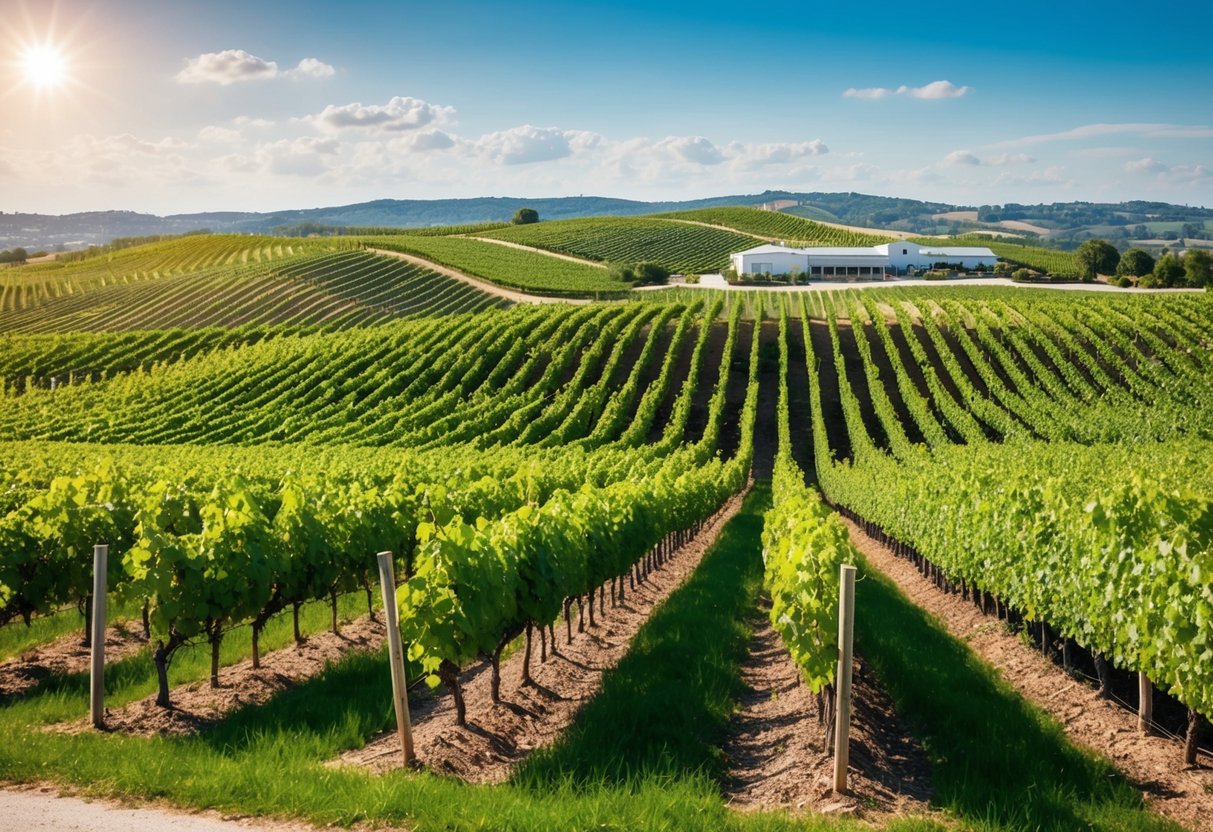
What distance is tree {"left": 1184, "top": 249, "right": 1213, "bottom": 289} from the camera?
8100 centimetres

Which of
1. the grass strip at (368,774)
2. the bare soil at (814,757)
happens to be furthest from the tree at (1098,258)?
the grass strip at (368,774)

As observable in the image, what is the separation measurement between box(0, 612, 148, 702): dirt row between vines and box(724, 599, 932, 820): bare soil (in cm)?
843

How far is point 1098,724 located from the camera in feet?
30.0

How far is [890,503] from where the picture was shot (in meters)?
22.7

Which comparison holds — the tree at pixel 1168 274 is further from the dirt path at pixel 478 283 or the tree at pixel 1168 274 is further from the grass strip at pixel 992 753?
the grass strip at pixel 992 753

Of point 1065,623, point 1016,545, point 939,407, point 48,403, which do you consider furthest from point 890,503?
point 48,403

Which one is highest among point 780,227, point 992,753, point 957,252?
point 780,227

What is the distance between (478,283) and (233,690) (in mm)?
80148

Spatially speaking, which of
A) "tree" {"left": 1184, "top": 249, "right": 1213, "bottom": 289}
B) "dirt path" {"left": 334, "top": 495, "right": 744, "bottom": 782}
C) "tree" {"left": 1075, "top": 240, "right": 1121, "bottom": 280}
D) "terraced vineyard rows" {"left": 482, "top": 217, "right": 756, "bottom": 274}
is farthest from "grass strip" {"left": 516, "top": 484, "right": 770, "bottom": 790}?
"tree" {"left": 1075, "top": 240, "right": 1121, "bottom": 280}

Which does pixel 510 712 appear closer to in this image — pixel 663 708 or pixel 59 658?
pixel 663 708

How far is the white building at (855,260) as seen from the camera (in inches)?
3814

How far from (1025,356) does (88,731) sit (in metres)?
50.2

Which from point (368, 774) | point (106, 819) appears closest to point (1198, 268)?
point (368, 774)

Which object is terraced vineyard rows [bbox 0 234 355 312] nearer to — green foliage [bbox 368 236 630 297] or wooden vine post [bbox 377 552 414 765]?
green foliage [bbox 368 236 630 297]
